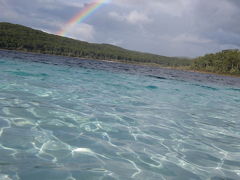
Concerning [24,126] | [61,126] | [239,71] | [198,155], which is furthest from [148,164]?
[239,71]

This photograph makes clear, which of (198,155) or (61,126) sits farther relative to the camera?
(61,126)

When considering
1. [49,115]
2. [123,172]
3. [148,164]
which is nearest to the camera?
[123,172]

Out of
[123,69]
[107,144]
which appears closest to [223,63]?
[123,69]

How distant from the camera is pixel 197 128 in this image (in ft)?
28.5

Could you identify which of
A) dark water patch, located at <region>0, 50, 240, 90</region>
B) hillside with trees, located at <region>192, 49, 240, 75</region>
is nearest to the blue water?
dark water patch, located at <region>0, 50, 240, 90</region>

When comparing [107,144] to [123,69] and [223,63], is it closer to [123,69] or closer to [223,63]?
[123,69]

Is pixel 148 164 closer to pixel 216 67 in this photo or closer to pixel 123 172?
pixel 123 172

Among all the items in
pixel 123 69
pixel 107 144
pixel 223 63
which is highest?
pixel 223 63

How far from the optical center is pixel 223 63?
4747 inches

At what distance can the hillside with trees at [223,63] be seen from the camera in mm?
118750

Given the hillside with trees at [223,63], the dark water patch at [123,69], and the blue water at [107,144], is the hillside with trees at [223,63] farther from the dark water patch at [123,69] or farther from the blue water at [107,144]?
the blue water at [107,144]

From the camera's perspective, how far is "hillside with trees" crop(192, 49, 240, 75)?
118750 millimetres

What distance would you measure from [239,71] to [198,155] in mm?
121943

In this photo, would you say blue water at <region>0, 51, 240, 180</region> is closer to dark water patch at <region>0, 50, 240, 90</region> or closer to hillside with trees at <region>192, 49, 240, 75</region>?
dark water patch at <region>0, 50, 240, 90</region>
